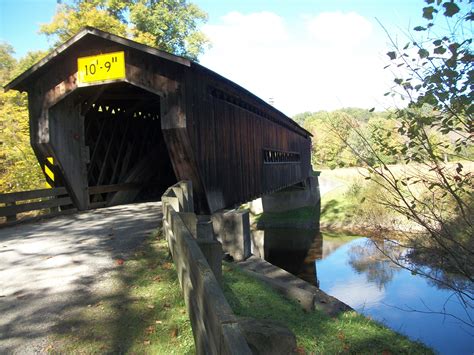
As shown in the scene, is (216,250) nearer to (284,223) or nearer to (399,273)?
(399,273)

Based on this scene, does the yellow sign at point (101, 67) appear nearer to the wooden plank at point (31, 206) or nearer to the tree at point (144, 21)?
the wooden plank at point (31, 206)

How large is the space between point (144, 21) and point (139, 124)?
1408 centimetres

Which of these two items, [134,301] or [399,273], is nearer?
[134,301]

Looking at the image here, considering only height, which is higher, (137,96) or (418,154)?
(137,96)

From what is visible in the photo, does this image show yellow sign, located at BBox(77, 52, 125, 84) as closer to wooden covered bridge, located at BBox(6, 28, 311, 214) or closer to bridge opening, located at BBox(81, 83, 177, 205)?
wooden covered bridge, located at BBox(6, 28, 311, 214)

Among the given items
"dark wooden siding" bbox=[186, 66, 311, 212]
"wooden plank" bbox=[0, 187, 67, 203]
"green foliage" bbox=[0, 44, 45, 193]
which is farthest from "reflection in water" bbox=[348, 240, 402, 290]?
"green foliage" bbox=[0, 44, 45, 193]

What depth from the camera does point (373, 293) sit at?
11.4 meters

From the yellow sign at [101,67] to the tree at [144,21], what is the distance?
14.8m

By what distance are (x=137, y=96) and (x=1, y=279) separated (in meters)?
7.77

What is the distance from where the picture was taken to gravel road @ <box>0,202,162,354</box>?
338cm

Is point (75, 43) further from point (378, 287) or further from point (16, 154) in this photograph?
point (16, 154)

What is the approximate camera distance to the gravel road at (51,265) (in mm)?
3385

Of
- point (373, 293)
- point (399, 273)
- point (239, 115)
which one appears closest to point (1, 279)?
point (239, 115)

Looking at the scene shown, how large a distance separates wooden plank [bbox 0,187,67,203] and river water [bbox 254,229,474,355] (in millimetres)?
7318
